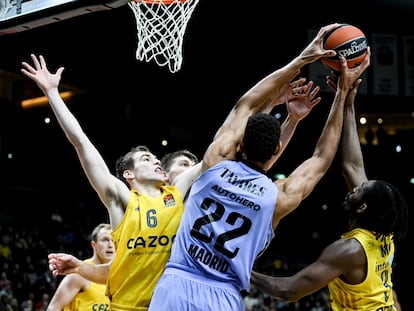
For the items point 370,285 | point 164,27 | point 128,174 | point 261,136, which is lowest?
point 370,285

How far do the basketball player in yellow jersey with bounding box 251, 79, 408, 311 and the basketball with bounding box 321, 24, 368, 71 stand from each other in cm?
72

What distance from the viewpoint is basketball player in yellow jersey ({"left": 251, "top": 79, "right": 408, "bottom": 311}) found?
4.17 m

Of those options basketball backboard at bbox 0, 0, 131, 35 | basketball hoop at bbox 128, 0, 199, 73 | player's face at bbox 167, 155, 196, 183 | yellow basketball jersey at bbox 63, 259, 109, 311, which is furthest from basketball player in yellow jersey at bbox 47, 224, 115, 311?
basketball backboard at bbox 0, 0, 131, 35

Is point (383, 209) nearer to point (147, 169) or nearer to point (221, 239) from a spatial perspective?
point (221, 239)

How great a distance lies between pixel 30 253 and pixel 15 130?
5763 mm

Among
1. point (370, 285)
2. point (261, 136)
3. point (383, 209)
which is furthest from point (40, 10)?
point (370, 285)

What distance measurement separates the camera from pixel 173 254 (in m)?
3.84

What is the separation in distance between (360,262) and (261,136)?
40.5 inches

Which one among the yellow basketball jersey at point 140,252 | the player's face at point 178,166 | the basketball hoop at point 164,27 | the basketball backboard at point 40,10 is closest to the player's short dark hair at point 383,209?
the yellow basketball jersey at point 140,252

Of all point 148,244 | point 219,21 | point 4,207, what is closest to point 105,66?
point 219,21

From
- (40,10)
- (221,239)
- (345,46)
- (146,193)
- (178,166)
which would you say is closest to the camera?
(221,239)

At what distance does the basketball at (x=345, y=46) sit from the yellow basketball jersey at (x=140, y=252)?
123cm

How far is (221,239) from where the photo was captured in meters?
3.73

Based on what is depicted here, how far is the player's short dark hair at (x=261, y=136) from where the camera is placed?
12.3 ft
